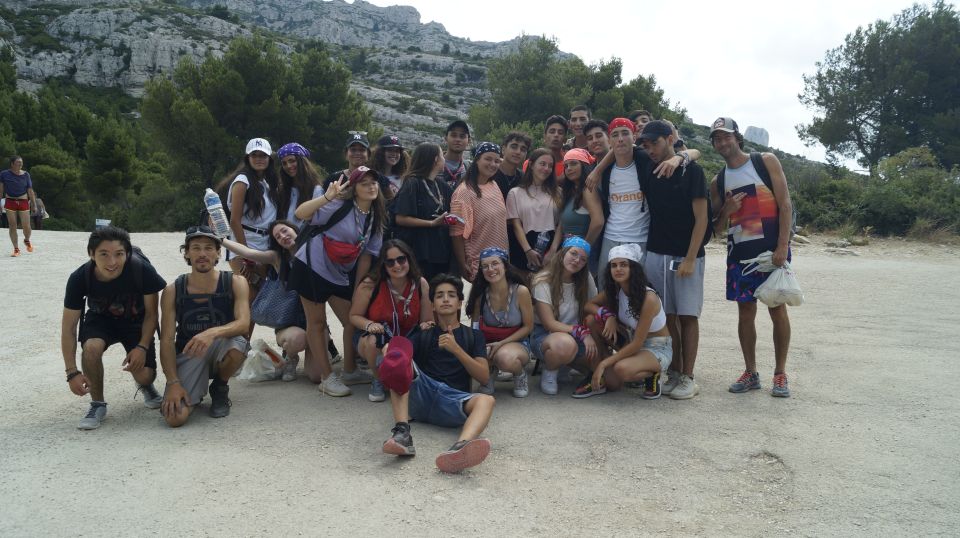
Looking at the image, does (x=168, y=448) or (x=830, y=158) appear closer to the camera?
(x=168, y=448)

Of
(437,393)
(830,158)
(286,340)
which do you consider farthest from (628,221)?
(830,158)

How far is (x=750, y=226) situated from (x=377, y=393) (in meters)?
3.19

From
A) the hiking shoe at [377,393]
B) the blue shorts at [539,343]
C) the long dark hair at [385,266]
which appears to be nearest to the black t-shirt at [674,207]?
the blue shorts at [539,343]

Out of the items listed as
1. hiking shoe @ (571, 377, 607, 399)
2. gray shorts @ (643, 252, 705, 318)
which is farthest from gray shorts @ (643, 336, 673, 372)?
hiking shoe @ (571, 377, 607, 399)

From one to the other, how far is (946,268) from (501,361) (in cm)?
1015

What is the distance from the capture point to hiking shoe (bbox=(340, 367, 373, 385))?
4832 mm

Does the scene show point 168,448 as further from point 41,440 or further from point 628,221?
point 628,221

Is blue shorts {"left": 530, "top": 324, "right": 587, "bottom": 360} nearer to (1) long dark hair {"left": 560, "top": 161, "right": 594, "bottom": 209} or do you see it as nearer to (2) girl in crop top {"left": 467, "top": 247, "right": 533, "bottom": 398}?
(2) girl in crop top {"left": 467, "top": 247, "right": 533, "bottom": 398}

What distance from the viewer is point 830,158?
2859 centimetres

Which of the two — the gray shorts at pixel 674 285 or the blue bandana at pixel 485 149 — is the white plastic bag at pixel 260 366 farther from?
the gray shorts at pixel 674 285

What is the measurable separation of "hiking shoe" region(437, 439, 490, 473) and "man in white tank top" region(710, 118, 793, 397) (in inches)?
98.8

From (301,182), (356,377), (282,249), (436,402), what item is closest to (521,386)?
(436,402)

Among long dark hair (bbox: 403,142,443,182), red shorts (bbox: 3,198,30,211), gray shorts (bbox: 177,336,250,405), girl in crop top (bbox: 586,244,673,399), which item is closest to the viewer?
gray shorts (bbox: 177,336,250,405)

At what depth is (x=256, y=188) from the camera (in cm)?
506
